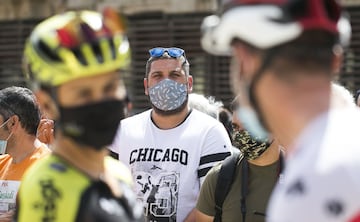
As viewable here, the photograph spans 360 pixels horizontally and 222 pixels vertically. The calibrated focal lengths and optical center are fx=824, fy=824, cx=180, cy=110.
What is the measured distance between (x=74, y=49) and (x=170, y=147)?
2.65m

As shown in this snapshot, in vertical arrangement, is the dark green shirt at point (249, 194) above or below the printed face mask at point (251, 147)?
below

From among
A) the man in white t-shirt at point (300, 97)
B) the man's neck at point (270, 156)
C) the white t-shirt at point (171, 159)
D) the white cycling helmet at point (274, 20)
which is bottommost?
the white t-shirt at point (171, 159)

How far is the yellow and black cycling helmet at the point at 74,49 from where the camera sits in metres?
2.69

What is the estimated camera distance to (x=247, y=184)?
471cm

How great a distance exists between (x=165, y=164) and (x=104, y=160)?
92.2 inches

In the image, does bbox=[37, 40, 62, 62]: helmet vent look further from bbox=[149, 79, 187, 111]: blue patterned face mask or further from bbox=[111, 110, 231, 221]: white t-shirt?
bbox=[149, 79, 187, 111]: blue patterned face mask

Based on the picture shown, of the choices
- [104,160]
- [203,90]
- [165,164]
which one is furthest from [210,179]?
[203,90]

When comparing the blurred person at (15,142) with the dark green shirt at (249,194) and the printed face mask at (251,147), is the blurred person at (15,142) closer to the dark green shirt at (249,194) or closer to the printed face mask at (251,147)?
the dark green shirt at (249,194)

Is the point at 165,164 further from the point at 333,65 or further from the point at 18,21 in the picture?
the point at 18,21

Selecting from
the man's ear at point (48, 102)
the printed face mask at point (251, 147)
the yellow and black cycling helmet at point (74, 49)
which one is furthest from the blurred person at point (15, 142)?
the yellow and black cycling helmet at point (74, 49)

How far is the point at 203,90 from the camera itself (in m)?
13.1

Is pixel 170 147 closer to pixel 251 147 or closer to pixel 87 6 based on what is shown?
pixel 251 147

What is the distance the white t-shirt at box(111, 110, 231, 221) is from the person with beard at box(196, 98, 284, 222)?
0.31 meters

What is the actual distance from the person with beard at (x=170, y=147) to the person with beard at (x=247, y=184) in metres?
0.31
